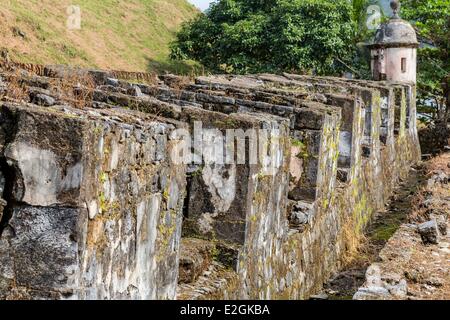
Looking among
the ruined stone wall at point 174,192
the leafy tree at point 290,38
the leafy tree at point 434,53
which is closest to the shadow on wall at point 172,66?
the leafy tree at point 290,38

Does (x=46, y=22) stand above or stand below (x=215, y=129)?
above

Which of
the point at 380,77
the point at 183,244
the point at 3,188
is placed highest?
the point at 380,77

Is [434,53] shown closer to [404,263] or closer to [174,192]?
[404,263]

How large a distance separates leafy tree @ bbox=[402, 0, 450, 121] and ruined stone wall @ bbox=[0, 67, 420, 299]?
12.5 meters

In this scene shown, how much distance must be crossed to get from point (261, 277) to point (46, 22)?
81.5 ft

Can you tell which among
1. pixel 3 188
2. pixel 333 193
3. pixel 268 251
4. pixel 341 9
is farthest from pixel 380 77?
pixel 3 188

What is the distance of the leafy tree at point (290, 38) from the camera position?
24.2 meters

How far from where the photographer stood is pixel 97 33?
106ft

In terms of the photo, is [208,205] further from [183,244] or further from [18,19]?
[18,19]

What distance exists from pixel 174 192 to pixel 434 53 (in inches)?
809

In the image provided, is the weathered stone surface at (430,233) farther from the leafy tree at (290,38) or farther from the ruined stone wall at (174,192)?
the leafy tree at (290,38)

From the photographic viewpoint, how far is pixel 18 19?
26188 millimetres

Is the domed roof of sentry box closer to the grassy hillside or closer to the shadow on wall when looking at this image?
the grassy hillside

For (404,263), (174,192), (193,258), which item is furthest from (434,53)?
(174,192)
